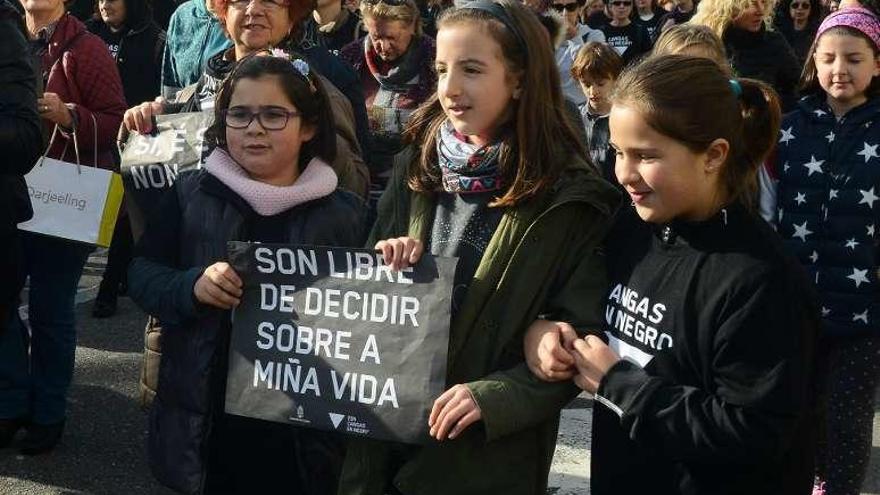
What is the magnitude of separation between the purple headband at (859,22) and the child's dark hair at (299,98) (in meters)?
2.03

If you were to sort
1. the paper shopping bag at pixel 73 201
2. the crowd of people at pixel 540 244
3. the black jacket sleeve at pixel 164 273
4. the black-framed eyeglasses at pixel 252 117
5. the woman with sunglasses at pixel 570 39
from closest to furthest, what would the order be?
1. the crowd of people at pixel 540 244
2. the black jacket sleeve at pixel 164 273
3. the black-framed eyeglasses at pixel 252 117
4. the paper shopping bag at pixel 73 201
5. the woman with sunglasses at pixel 570 39

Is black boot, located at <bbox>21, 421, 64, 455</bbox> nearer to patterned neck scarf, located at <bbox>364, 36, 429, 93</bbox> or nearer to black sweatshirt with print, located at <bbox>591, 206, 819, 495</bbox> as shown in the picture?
patterned neck scarf, located at <bbox>364, 36, 429, 93</bbox>

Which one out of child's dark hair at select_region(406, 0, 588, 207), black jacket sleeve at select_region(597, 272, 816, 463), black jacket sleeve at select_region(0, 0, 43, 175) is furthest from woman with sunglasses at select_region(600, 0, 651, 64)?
black jacket sleeve at select_region(597, 272, 816, 463)

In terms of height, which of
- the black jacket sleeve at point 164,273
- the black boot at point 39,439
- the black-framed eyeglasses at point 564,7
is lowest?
the black boot at point 39,439

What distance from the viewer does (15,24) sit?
3.69 meters

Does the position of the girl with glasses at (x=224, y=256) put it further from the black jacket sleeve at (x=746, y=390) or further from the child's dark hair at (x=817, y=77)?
the child's dark hair at (x=817, y=77)

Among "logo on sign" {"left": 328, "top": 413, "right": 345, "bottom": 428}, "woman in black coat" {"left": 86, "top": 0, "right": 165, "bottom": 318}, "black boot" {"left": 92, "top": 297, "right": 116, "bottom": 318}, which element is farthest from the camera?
"woman in black coat" {"left": 86, "top": 0, "right": 165, "bottom": 318}

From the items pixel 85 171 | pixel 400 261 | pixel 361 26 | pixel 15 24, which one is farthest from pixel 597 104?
pixel 400 261

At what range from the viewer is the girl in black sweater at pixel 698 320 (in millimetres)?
2260

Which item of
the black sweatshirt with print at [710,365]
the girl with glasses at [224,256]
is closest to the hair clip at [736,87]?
the black sweatshirt with print at [710,365]

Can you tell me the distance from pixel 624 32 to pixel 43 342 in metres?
6.98

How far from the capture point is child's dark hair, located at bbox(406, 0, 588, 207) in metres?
2.67

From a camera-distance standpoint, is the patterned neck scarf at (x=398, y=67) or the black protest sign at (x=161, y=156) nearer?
the black protest sign at (x=161, y=156)

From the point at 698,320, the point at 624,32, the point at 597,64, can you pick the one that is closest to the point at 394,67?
the point at 597,64
